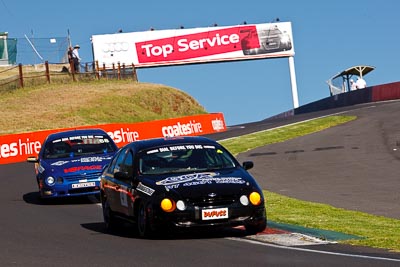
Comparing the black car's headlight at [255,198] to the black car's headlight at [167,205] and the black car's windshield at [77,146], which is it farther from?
the black car's windshield at [77,146]

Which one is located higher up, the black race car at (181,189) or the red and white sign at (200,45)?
the red and white sign at (200,45)

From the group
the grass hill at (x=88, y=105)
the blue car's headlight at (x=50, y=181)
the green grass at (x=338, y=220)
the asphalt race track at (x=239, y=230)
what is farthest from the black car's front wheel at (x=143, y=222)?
the grass hill at (x=88, y=105)

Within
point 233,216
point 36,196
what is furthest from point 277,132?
point 233,216

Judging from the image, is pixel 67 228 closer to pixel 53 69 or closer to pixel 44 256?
pixel 44 256

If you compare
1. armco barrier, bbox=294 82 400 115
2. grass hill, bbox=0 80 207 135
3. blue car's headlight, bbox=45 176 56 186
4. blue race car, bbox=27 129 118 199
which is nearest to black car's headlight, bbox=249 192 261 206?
blue race car, bbox=27 129 118 199

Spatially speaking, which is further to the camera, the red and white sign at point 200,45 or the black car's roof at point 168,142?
the red and white sign at point 200,45

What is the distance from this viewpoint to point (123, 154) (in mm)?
14711

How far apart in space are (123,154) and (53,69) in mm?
53800

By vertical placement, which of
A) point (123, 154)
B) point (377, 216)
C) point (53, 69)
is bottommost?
point (377, 216)

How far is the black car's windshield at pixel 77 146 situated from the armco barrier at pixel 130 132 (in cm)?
1519

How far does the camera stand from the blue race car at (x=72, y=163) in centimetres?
1947

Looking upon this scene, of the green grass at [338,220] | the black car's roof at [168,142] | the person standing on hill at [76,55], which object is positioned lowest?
the green grass at [338,220]

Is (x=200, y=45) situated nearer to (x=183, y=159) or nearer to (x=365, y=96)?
(x=365, y=96)

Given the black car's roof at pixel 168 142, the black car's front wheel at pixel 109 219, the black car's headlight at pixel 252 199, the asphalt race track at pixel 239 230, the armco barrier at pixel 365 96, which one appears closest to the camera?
the asphalt race track at pixel 239 230
